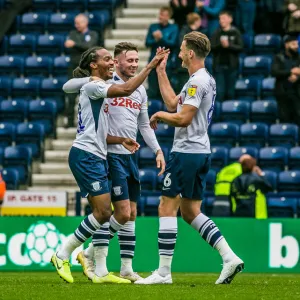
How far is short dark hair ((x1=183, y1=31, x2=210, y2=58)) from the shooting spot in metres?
10.2

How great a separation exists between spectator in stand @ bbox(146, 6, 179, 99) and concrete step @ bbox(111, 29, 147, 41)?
6.73 ft

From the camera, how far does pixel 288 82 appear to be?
1827 centimetres

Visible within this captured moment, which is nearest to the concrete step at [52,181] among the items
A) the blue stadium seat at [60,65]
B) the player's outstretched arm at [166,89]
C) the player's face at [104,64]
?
the blue stadium seat at [60,65]

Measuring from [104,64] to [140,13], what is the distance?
1186 centimetres

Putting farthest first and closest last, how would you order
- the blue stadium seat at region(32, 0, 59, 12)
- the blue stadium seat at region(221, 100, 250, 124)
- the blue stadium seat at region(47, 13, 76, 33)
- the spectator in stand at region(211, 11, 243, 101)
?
the blue stadium seat at region(32, 0, 59, 12) → the blue stadium seat at region(47, 13, 76, 33) → the blue stadium seat at region(221, 100, 250, 124) → the spectator in stand at region(211, 11, 243, 101)

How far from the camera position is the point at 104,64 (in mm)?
10492

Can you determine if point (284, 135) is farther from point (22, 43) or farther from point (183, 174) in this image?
point (183, 174)

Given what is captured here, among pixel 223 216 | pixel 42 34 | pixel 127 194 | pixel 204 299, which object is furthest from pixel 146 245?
pixel 42 34

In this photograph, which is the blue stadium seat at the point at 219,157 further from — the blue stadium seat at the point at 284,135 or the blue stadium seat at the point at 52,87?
the blue stadium seat at the point at 52,87

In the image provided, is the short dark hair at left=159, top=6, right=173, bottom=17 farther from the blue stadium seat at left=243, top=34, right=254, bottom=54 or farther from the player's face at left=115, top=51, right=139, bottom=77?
the player's face at left=115, top=51, right=139, bottom=77

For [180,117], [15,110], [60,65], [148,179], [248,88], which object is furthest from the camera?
[60,65]

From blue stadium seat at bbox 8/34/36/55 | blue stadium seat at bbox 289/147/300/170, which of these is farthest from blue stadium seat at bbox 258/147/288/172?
blue stadium seat at bbox 8/34/36/55

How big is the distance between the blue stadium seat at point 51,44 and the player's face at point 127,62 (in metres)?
10.5

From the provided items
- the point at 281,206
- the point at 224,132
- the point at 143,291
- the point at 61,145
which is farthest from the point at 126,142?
the point at 61,145
